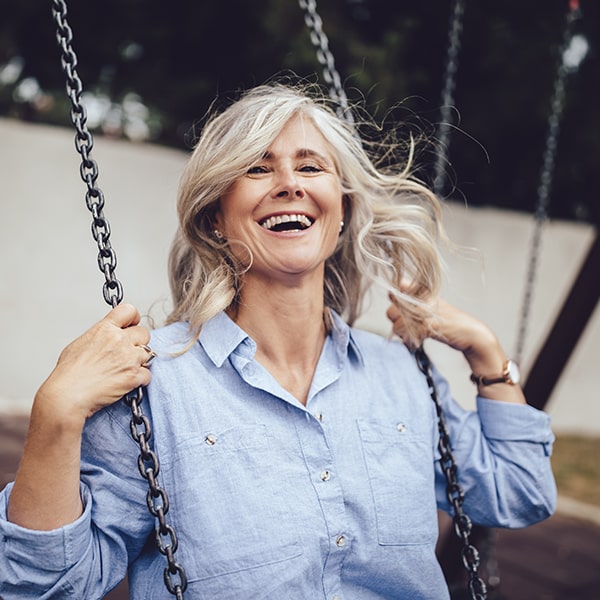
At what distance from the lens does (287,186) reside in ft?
5.16

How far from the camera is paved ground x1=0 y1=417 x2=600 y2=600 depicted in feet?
11.2

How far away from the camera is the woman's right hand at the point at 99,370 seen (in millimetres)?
1284

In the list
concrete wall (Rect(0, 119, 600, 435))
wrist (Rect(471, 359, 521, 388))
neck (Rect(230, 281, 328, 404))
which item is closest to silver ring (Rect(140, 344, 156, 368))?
neck (Rect(230, 281, 328, 404))

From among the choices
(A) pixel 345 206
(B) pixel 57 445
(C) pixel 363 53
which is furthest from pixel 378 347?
(C) pixel 363 53

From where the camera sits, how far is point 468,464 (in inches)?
71.0

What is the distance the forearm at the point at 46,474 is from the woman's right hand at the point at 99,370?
2 cm

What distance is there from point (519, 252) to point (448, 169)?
3.88 feet

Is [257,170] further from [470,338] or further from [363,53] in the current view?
[363,53]

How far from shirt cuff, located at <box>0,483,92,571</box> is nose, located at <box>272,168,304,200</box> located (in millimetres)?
765

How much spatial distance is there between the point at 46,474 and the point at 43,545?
12 centimetres

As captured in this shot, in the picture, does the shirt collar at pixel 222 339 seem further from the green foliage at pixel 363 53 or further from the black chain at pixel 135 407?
the green foliage at pixel 363 53

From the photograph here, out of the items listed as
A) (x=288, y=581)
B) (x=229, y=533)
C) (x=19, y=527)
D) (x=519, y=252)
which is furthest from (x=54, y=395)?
(x=519, y=252)

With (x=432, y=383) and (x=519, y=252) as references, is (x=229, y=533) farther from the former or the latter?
(x=519, y=252)

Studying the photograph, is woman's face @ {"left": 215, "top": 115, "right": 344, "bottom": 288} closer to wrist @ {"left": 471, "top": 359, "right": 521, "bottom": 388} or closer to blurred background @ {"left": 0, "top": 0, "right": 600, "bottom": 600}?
wrist @ {"left": 471, "top": 359, "right": 521, "bottom": 388}
